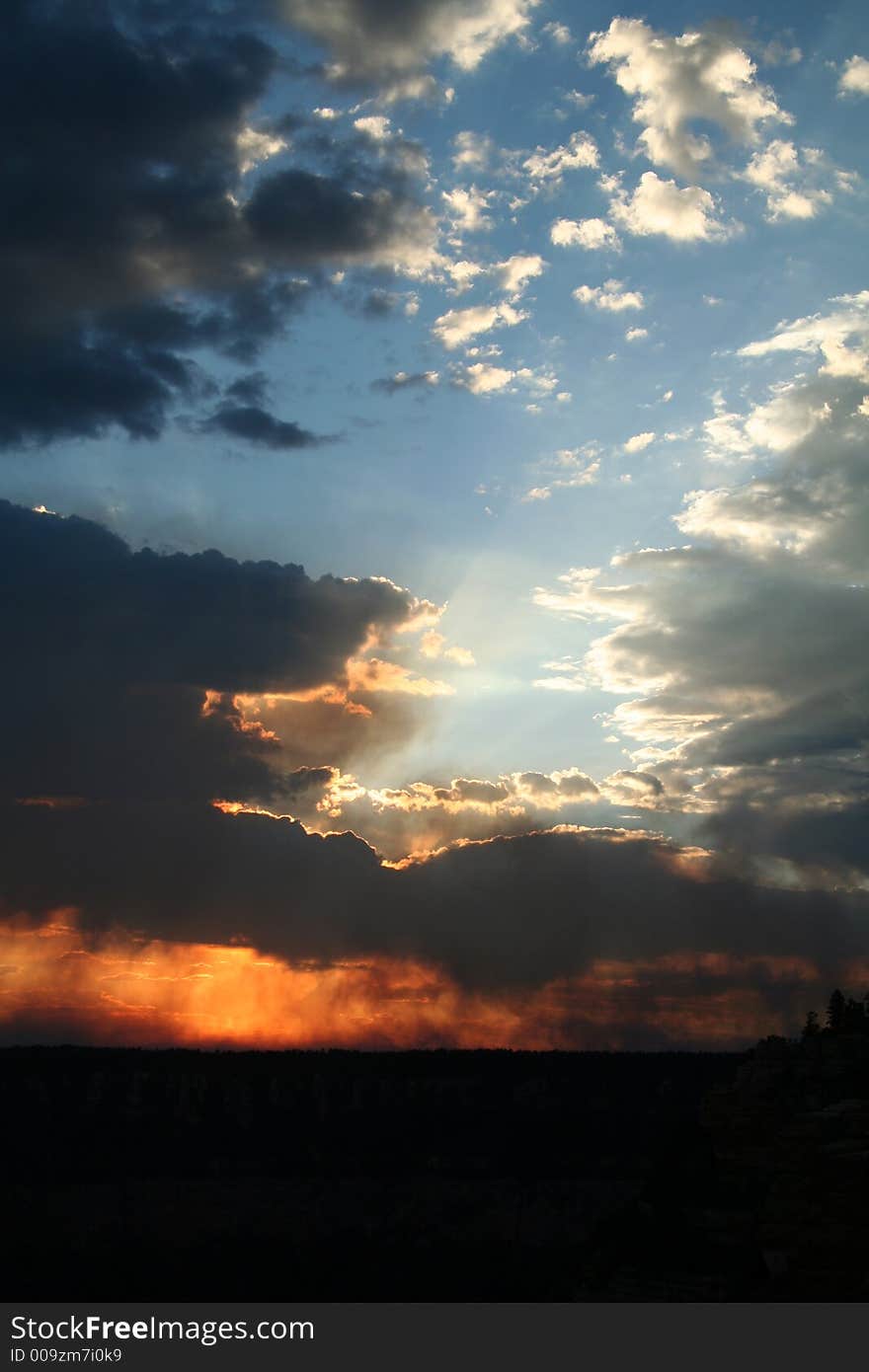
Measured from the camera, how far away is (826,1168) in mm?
15688

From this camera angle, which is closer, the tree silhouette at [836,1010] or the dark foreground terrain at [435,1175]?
the dark foreground terrain at [435,1175]

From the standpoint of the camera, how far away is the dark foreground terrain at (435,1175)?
1705cm

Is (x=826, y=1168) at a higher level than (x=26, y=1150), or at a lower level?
lower

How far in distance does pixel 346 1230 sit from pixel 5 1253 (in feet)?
100

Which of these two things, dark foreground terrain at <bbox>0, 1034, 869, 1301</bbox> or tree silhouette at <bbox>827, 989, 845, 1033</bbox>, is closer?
dark foreground terrain at <bbox>0, 1034, 869, 1301</bbox>

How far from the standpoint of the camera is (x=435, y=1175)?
133 meters

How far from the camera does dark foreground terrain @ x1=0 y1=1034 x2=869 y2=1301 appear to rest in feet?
55.9

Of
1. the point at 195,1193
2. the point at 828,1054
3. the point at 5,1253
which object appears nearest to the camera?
the point at 828,1054

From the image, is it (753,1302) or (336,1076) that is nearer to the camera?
(753,1302)

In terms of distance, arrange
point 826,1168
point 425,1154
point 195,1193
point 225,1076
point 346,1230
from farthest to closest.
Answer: point 225,1076 < point 425,1154 < point 195,1193 < point 346,1230 < point 826,1168

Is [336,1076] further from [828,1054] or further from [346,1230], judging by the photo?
[828,1054]

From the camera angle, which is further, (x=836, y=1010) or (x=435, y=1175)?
(x=435, y=1175)
